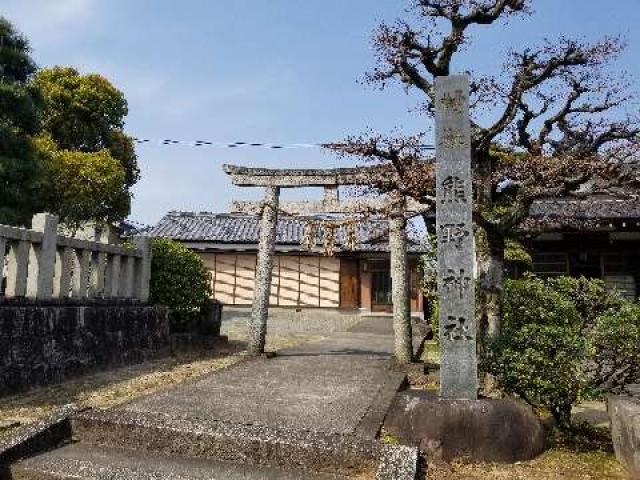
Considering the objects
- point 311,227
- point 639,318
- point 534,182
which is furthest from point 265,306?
point 639,318

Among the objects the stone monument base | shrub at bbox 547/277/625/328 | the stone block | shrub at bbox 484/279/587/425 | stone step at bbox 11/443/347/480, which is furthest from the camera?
shrub at bbox 547/277/625/328

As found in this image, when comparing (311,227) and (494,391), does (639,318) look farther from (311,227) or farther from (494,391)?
(311,227)

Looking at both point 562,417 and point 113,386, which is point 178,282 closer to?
point 113,386

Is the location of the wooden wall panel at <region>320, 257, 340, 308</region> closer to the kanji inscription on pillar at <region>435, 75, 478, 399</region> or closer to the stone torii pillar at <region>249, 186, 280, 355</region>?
the stone torii pillar at <region>249, 186, 280, 355</region>

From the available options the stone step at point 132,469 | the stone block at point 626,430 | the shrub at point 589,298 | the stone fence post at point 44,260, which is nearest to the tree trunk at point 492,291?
the shrub at point 589,298

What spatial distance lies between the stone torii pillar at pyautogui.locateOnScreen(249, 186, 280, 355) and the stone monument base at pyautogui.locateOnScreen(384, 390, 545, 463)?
19.9ft

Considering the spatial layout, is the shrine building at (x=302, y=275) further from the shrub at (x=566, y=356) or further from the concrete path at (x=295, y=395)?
the shrub at (x=566, y=356)

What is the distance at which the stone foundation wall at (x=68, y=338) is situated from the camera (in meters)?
6.77

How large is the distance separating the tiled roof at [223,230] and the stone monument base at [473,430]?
2115cm

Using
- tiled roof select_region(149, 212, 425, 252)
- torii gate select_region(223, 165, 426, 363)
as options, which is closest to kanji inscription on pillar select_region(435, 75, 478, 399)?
torii gate select_region(223, 165, 426, 363)

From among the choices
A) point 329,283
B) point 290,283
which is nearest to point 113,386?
point 290,283

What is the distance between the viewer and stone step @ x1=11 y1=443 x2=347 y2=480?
160 inches

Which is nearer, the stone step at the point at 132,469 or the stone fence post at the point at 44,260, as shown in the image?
the stone step at the point at 132,469

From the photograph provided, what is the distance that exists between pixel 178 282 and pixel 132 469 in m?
7.50
